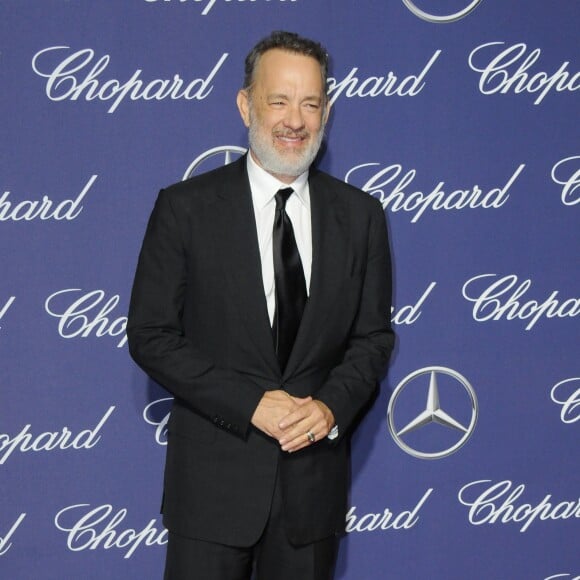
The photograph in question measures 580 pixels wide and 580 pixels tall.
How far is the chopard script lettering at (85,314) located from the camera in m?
2.44

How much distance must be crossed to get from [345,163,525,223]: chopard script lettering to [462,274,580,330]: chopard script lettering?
0.71ft

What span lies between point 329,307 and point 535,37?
1.07m

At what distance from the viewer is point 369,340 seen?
6.92 ft

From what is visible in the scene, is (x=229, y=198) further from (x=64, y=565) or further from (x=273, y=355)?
(x=64, y=565)

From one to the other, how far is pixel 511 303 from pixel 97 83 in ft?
4.27

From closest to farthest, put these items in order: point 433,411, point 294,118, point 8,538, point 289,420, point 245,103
Answer: point 289,420, point 294,118, point 245,103, point 8,538, point 433,411

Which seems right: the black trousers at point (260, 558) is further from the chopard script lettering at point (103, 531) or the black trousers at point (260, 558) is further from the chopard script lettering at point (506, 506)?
the chopard script lettering at point (506, 506)

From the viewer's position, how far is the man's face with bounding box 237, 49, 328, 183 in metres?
1.99

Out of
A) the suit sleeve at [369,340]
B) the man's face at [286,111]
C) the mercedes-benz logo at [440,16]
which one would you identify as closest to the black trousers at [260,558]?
the suit sleeve at [369,340]

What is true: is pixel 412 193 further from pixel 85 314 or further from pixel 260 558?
pixel 260 558

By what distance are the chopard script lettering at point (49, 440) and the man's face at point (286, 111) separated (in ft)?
2.97

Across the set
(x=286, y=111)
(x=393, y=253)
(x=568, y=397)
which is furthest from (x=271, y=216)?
(x=568, y=397)

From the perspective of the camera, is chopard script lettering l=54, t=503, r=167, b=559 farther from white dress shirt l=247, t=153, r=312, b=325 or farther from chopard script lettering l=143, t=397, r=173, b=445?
white dress shirt l=247, t=153, r=312, b=325

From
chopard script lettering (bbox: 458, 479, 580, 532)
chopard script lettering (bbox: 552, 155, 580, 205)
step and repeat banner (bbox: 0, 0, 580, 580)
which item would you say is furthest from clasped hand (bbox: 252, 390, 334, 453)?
chopard script lettering (bbox: 552, 155, 580, 205)
